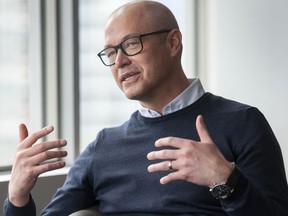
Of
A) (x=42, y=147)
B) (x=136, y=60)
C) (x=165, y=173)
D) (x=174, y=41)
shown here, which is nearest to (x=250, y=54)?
(x=174, y=41)

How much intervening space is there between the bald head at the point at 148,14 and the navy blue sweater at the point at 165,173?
12.7 inches

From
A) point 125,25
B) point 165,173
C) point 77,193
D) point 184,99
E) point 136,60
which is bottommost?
point 77,193

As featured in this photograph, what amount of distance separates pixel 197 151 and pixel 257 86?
1685mm

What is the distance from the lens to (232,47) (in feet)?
9.67

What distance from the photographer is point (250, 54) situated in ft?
9.29

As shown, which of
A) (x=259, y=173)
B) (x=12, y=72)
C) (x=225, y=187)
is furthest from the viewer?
(x=12, y=72)

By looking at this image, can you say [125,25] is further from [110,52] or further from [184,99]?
[184,99]

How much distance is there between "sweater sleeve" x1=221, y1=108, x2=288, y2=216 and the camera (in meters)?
1.24

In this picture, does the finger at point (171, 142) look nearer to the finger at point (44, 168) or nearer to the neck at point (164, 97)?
the finger at point (44, 168)

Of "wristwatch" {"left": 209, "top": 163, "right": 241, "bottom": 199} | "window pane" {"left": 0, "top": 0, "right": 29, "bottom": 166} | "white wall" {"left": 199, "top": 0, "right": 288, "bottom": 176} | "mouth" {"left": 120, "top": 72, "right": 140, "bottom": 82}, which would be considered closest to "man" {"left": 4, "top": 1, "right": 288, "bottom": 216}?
"mouth" {"left": 120, "top": 72, "right": 140, "bottom": 82}

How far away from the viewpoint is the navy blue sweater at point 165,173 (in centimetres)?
146

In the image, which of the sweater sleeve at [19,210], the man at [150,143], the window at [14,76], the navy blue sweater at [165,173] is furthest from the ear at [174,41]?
the window at [14,76]

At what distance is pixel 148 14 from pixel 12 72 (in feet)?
3.89

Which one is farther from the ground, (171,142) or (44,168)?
(171,142)
